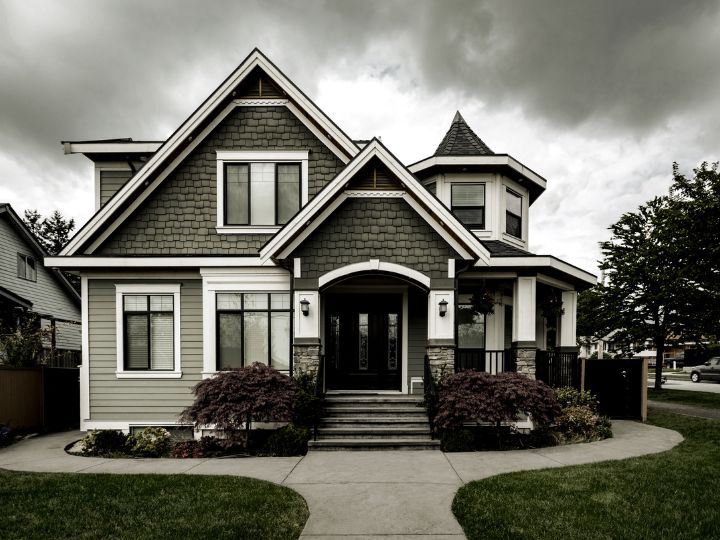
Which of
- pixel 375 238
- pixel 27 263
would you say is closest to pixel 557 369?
pixel 375 238

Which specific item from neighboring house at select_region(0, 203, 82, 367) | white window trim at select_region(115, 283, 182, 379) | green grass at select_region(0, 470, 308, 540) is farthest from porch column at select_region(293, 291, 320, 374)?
neighboring house at select_region(0, 203, 82, 367)

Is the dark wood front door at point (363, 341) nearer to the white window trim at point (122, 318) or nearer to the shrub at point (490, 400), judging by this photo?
the shrub at point (490, 400)

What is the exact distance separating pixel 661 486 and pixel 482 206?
750 cm

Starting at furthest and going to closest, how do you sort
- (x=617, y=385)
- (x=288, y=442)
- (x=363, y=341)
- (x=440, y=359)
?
(x=617, y=385)
(x=363, y=341)
(x=440, y=359)
(x=288, y=442)

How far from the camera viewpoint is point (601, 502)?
5.18m

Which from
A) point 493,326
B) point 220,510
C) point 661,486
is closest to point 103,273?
point 220,510

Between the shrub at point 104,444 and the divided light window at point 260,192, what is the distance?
200 inches

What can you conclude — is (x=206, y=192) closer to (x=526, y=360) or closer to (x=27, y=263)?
(x=526, y=360)

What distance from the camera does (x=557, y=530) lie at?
4.49 m

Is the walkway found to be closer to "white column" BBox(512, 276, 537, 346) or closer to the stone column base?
"white column" BBox(512, 276, 537, 346)

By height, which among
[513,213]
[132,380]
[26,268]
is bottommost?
[132,380]

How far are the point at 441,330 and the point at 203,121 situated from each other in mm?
7179

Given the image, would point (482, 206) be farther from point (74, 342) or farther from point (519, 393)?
point (74, 342)

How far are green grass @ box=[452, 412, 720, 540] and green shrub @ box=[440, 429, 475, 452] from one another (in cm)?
165
